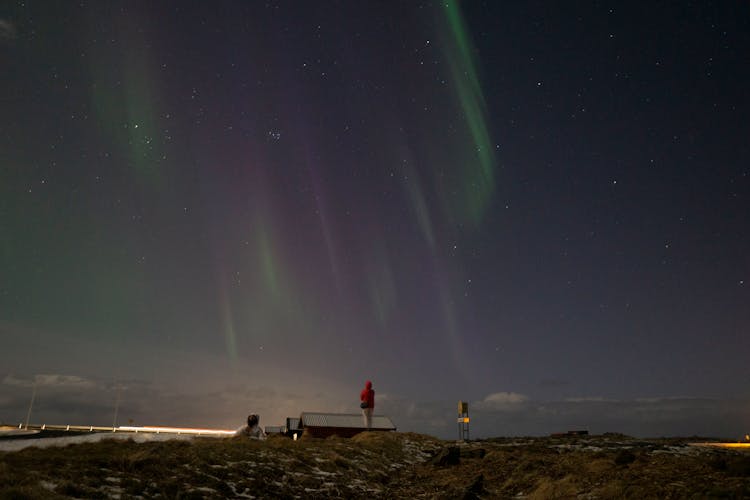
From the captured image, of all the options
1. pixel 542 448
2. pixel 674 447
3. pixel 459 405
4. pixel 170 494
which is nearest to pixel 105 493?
pixel 170 494

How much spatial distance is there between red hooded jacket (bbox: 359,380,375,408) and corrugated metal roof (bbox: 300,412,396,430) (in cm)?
314

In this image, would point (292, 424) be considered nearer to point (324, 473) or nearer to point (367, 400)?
point (367, 400)

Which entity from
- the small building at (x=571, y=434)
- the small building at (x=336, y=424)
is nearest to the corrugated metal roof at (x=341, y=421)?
the small building at (x=336, y=424)

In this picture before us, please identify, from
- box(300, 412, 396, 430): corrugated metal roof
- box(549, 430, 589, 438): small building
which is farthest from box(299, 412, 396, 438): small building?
box(549, 430, 589, 438): small building

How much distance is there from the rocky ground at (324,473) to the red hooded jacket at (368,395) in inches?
406

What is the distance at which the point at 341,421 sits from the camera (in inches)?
1454

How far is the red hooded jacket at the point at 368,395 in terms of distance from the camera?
31.7 m

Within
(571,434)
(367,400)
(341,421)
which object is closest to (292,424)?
(341,421)

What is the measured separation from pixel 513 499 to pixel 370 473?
590cm

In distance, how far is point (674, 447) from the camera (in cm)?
2362

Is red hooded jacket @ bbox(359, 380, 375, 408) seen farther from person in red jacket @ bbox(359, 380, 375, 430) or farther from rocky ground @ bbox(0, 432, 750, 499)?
rocky ground @ bbox(0, 432, 750, 499)

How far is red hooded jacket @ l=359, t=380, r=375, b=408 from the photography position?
31691mm

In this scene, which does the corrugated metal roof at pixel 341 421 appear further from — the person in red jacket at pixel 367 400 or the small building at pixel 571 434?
the small building at pixel 571 434

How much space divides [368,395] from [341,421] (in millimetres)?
6444
